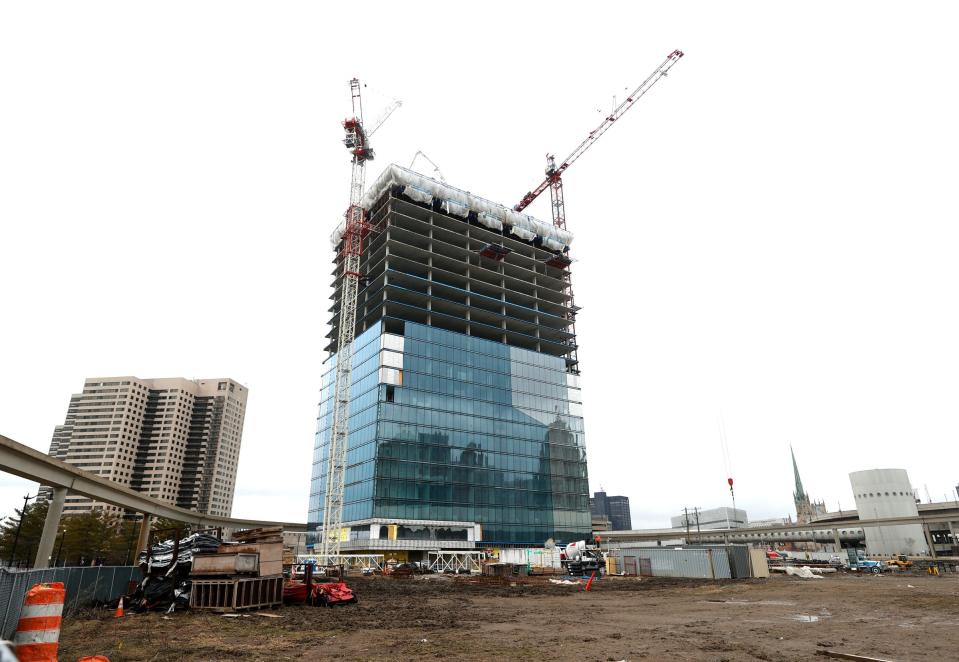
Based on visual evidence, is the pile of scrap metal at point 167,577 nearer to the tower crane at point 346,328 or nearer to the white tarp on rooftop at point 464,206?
the tower crane at point 346,328

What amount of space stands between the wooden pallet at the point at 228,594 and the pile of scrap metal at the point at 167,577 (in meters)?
0.94

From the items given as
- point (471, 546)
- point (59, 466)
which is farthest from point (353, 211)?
point (59, 466)

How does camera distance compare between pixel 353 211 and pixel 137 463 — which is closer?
pixel 353 211

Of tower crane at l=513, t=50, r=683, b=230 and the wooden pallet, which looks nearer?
the wooden pallet

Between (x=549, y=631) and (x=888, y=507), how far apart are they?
105 meters

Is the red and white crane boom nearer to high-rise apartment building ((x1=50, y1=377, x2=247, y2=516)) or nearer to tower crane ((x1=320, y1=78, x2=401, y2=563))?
tower crane ((x1=320, y1=78, x2=401, y2=563))

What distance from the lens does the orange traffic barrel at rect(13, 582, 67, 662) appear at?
1009cm

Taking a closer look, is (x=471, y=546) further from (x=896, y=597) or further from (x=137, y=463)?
(x=137, y=463)

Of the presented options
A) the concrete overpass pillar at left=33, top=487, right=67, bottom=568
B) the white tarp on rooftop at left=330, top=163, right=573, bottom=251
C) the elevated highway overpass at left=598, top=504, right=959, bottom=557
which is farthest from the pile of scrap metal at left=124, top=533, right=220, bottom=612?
the elevated highway overpass at left=598, top=504, right=959, bottom=557

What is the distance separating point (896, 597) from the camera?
1090 inches

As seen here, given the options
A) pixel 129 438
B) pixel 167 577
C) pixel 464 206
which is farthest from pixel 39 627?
pixel 129 438

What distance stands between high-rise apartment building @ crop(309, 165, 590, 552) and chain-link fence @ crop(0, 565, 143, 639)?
50388 millimetres

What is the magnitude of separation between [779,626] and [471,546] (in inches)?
2573

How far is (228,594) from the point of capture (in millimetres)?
22406
